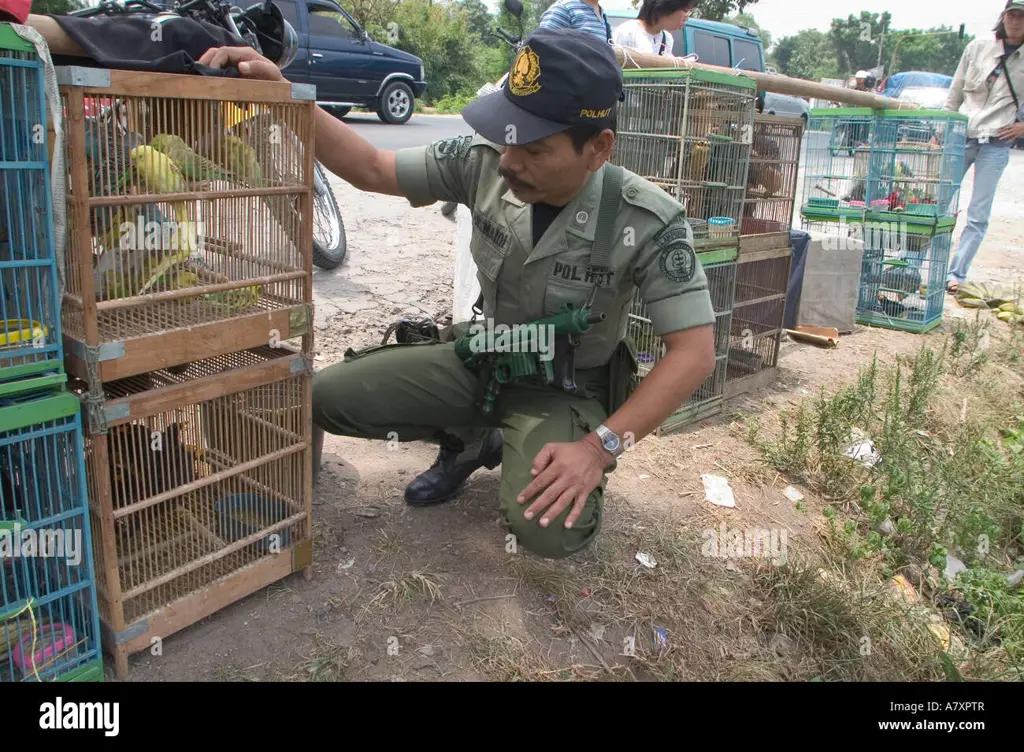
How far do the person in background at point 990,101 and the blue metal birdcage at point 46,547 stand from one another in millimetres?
7203

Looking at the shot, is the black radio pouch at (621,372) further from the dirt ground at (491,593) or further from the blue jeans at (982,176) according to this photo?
the blue jeans at (982,176)

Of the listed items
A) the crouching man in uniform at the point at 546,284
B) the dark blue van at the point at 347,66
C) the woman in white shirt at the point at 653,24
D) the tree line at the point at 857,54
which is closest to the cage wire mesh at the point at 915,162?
the woman in white shirt at the point at 653,24

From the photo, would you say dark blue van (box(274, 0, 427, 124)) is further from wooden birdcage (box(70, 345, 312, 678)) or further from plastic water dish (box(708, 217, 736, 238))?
wooden birdcage (box(70, 345, 312, 678))

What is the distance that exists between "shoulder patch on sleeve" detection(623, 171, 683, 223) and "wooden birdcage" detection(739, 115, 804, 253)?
76.7 inches

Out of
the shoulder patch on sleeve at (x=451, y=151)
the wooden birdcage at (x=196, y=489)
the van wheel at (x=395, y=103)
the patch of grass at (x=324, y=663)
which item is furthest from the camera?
the van wheel at (x=395, y=103)

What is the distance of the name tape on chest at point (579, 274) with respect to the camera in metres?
2.63

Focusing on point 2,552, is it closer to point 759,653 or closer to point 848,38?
point 759,653

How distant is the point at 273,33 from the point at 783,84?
3606 millimetres

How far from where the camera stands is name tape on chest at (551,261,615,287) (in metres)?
2.63

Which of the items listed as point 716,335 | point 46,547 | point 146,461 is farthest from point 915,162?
point 46,547

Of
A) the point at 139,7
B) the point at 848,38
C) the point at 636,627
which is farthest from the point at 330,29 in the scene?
the point at 848,38

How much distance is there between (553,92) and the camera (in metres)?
2.32

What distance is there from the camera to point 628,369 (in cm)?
289

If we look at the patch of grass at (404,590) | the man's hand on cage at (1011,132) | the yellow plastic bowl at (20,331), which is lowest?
the patch of grass at (404,590)
